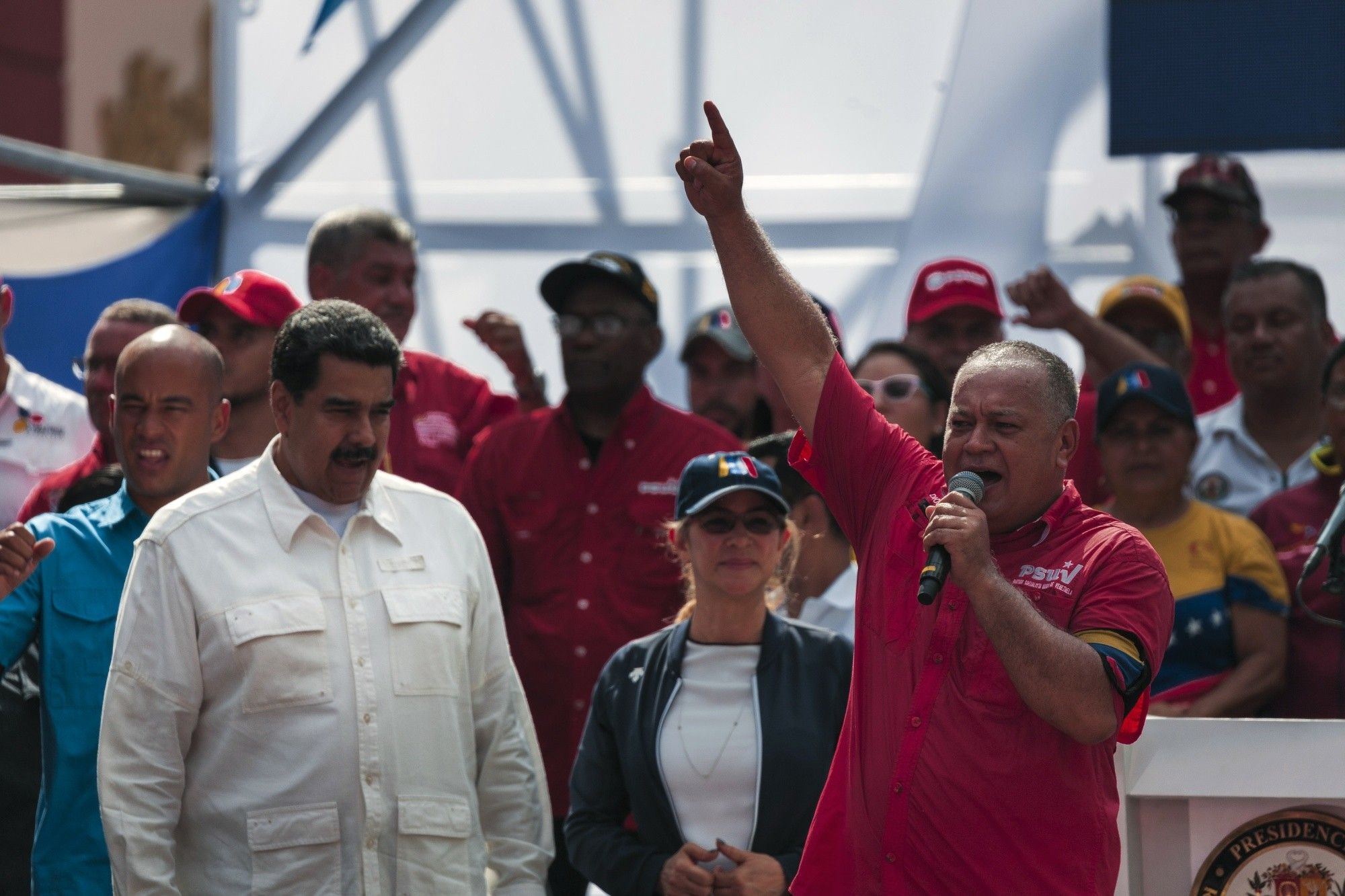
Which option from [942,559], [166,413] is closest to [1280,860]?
[942,559]

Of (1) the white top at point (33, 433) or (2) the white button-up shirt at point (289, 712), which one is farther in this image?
(1) the white top at point (33, 433)

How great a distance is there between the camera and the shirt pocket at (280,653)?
325 cm

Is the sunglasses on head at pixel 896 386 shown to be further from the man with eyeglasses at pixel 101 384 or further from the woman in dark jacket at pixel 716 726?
the man with eyeglasses at pixel 101 384

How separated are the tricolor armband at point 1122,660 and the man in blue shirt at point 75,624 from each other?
6.71 feet

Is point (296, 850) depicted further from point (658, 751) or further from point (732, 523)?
point (732, 523)

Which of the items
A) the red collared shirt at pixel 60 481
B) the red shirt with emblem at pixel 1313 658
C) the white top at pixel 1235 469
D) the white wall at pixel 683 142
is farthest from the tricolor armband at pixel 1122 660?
the white wall at pixel 683 142

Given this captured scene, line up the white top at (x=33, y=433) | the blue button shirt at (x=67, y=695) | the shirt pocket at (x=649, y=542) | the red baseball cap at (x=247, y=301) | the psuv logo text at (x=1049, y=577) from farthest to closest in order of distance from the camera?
1. the white top at (x=33, y=433)
2. the shirt pocket at (x=649, y=542)
3. the red baseball cap at (x=247, y=301)
4. the blue button shirt at (x=67, y=695)
5. the psuv logo text at (x=1049, y=577)

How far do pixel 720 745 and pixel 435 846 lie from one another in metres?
0.75

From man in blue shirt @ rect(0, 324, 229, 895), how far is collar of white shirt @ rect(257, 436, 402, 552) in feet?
1.44

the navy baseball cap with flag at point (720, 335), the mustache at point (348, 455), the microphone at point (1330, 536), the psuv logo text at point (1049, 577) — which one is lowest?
the psuv logo text at point (1049, 577)

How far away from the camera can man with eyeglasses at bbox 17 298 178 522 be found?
15.7 ft

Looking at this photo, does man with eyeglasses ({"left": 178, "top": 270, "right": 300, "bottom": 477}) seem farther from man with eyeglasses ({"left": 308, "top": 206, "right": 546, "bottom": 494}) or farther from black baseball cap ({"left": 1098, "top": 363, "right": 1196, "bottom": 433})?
black baseball cap ({"left": 1098, "top": 363, "right": 1196, "bottom": 433})

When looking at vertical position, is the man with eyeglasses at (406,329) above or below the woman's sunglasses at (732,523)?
above

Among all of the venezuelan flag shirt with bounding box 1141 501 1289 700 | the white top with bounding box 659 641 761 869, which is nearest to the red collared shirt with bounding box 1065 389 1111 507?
the venezuelan flag shirt with bounding box 1141 501 1289 700
